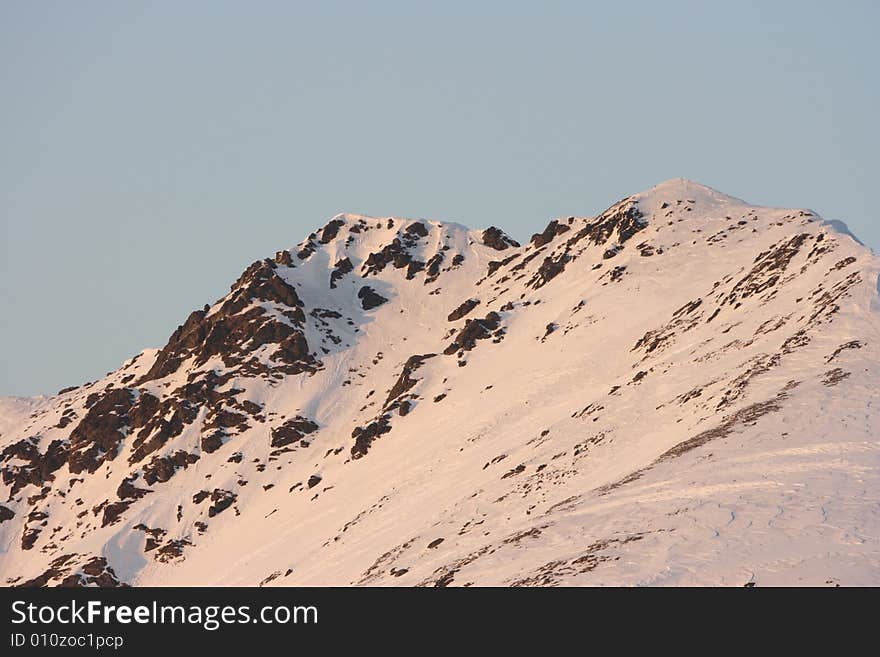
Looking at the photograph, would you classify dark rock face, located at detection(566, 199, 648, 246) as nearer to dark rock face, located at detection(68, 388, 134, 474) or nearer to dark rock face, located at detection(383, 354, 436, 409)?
dark rock face, located at detection(383, 354, 436, 409)

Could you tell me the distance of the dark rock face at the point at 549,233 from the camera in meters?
148

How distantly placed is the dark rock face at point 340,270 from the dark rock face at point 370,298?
13.6 ft

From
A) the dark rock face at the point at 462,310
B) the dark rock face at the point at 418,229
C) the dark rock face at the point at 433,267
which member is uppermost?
the dark rock face at the point at 418,229

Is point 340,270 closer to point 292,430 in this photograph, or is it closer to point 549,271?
point 549,271

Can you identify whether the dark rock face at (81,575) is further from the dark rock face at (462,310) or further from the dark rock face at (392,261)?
the dark rock face at (392,261)

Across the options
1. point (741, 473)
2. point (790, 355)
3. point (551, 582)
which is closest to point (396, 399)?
point (790, 355)

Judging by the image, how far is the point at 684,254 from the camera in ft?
395

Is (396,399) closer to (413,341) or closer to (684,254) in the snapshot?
(413,341)

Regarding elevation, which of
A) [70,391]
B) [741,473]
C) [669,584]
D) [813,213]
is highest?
[70,391]

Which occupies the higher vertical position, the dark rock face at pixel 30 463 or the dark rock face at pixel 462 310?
the dark rock face at pixel 462 310

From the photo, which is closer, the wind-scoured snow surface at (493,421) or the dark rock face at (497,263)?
the wind-scoured snow surface at (493,421)

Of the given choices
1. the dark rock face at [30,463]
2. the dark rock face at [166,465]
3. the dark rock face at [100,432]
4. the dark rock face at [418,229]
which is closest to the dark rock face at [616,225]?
the dark rock face at [418,229]

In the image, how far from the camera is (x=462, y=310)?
5374 inches
